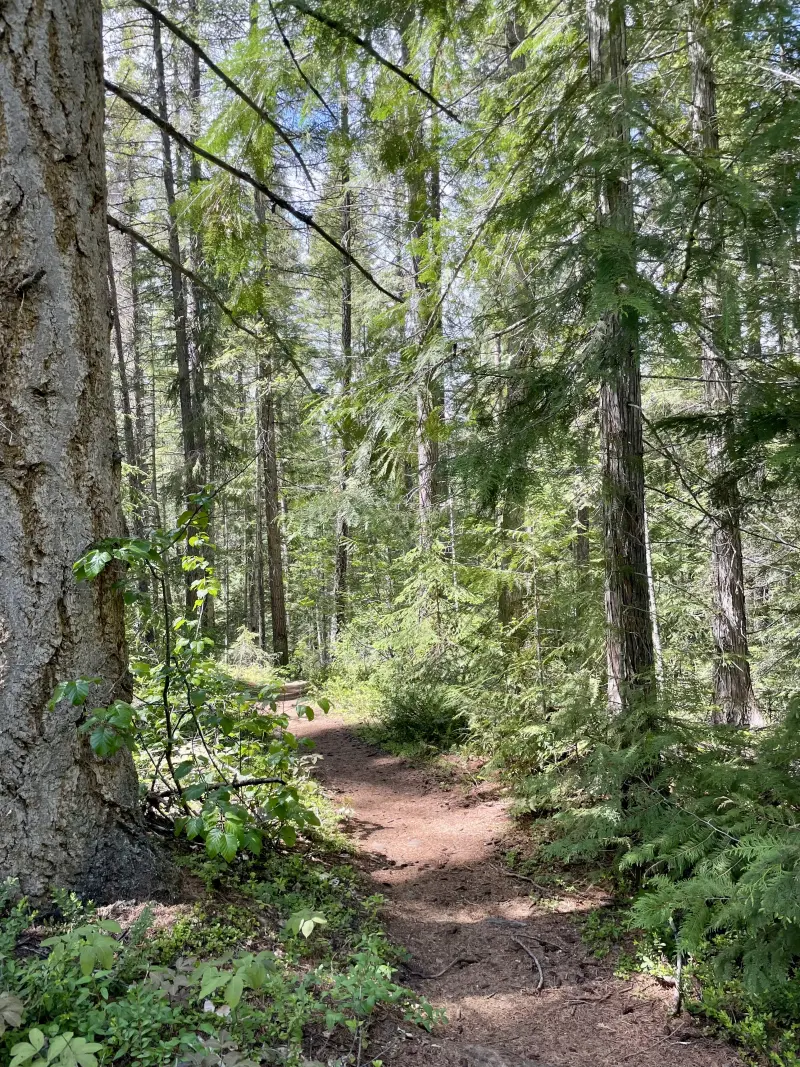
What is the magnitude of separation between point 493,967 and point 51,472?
3.45 m

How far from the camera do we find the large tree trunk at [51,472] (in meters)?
2.64

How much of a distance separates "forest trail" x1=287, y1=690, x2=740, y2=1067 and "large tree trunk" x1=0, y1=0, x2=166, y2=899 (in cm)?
155

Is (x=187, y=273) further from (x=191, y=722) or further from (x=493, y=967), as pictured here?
(x=493, y=967)

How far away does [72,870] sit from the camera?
8.80 feet

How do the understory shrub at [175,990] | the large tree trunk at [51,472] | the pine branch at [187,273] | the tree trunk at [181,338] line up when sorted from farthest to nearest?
the tree trunk at [181,338], the pine branch at [187,273], the large tree trunk at [51,472], the understory shrub at [175,990]

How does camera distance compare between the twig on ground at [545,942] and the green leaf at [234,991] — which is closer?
the green leaf at [234,991]

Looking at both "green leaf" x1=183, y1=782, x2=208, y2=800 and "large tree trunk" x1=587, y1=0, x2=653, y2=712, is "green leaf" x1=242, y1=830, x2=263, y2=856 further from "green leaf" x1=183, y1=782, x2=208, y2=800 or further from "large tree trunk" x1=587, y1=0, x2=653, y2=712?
"large tree trunk" x1=587, y1=0, x2=653, y2=712

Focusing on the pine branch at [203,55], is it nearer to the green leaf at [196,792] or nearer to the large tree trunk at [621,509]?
the large tree trunk at [621,509]

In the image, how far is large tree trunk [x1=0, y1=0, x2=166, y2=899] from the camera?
264cm

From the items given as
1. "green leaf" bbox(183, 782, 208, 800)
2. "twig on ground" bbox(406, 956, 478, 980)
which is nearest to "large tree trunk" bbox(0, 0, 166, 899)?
"green leaf" bbox(183, 782, 208, 800)

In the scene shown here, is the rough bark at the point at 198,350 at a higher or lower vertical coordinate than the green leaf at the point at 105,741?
higher

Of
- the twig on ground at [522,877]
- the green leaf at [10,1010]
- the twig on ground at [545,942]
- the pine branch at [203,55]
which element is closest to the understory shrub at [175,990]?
the green leaf at [10,1010]

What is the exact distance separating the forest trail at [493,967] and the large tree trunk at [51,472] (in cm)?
155

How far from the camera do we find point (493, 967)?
3.42 m
